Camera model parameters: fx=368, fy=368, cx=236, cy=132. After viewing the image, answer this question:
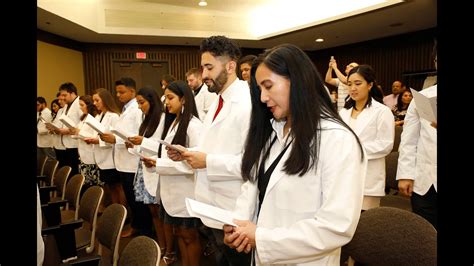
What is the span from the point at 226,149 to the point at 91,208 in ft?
3.94

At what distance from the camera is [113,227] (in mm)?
2141

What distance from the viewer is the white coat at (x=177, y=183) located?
102 inches

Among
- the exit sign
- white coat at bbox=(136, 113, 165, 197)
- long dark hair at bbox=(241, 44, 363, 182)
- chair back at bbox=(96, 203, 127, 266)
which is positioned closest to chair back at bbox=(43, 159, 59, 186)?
white coat at bbox=(136, 113, 165, 197)

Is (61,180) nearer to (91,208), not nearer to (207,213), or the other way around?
(91,208)

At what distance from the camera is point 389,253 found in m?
1.51

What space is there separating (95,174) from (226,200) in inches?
120

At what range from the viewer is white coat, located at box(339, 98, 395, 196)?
2.67 meters

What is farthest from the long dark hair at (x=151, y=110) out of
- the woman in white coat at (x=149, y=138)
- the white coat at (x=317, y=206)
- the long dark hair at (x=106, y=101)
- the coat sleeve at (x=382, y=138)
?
the white coat at (x=317, y=206)

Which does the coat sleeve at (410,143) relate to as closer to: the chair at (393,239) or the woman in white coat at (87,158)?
the chair at (393,239)

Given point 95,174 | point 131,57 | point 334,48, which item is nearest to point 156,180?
point 95,174

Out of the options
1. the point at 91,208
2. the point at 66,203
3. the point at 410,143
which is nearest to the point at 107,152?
the point at 66,203

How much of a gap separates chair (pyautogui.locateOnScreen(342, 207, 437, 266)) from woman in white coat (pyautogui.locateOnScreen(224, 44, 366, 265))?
11.5 inches

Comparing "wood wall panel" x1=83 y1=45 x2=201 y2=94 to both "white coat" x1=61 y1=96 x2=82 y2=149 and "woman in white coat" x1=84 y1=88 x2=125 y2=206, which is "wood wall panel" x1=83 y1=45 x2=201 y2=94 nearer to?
"white coat" x1=61 y1=96 x2=82 y2=149
